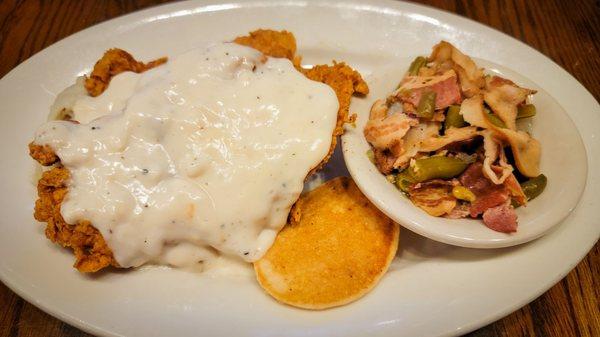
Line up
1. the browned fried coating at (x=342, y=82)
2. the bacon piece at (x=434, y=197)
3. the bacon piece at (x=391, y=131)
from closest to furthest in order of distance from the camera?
the bacon piece at (x=434, y=197)
the bacon piece at (x=391, y=131)
the browned fried coating at (x=342, y=82)

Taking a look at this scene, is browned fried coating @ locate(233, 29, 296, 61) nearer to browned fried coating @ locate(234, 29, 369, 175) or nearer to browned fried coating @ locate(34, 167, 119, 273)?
browned fried coating @ locate(234, 29, 369, 175)

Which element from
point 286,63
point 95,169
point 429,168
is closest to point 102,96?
point 95,169

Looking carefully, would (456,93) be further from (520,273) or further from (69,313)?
(69,313)

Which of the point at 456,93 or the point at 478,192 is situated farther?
the point at 456,93

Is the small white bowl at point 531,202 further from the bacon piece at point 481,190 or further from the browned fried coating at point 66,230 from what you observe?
the browned fried coating at point 66,230

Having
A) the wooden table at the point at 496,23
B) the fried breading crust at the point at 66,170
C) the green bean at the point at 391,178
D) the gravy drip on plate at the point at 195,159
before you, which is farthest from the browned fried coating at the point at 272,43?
the wooden table at the point at 496,23

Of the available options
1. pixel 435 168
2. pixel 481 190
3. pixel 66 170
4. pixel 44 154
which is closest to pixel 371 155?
pixel 435 168

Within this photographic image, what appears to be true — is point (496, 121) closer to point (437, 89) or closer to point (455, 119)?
point (455, 119)
